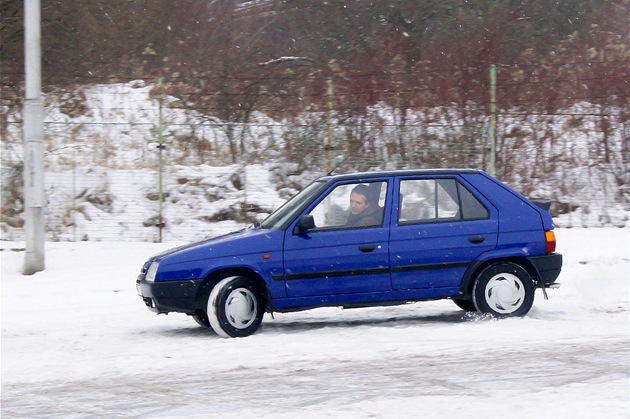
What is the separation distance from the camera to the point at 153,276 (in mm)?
9102

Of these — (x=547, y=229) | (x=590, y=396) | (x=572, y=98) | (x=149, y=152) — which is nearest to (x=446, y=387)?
(x=590, y=396)

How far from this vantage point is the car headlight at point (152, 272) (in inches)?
359

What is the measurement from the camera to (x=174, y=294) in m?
9.04

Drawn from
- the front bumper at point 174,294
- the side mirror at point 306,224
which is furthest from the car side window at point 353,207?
the front bumper at point 174,294

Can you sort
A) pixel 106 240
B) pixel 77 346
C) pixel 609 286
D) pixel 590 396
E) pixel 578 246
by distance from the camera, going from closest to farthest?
pixel 590 396 < pixel 77 346 < pixel 609 286 < pixel 578 246 < pixel 106 240

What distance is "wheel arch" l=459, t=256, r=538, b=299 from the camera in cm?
951

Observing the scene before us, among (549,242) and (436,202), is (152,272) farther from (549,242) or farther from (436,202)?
(549,242)

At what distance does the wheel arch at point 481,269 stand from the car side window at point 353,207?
1010mm

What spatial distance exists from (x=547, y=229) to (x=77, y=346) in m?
4.72

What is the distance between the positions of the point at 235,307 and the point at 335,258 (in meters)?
1.05

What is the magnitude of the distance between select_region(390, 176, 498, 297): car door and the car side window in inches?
7.1

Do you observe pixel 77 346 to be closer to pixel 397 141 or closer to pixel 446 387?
pixel 446 387

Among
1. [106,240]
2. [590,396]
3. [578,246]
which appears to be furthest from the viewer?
[106,240]

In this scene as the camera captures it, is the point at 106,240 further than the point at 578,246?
Yes
